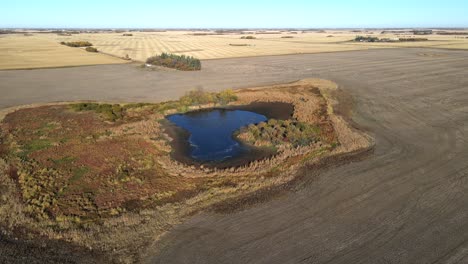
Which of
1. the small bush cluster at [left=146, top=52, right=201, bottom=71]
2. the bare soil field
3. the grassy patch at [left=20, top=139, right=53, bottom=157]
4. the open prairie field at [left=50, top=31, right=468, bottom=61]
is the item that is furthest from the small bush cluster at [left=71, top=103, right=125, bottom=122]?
the open prairie field at [left=50, top=31, right=468, bottom=61]

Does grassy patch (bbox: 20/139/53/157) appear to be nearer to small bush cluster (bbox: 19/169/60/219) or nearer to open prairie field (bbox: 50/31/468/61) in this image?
small bush cluster (bbox: 19/169/60/219)

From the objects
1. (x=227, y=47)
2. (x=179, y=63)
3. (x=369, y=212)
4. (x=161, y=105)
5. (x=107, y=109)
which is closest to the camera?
(x=369, y=212)

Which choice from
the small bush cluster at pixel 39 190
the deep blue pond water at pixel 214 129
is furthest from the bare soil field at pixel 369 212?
the deep blue pond water at pixel 214 129

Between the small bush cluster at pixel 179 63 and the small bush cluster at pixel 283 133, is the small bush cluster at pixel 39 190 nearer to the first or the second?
the small bush cluster at pixel 283 133

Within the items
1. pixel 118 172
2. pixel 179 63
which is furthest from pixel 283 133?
pixel 179 63

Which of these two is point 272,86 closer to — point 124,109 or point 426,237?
point 124,109

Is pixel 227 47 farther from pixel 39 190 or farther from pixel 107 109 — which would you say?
pixel 39 190
